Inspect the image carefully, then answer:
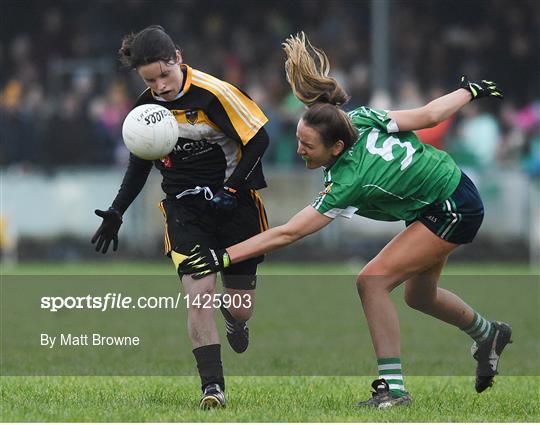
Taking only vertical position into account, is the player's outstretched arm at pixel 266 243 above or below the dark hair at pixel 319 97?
below

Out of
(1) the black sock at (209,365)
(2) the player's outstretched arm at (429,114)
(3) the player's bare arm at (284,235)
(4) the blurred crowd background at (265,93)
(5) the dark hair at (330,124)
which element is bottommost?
(1) the black sock at (209,365)

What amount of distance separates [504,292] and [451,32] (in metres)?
7.94

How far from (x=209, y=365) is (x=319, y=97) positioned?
144 centimetres

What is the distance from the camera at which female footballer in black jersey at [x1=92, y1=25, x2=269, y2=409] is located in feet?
21.5

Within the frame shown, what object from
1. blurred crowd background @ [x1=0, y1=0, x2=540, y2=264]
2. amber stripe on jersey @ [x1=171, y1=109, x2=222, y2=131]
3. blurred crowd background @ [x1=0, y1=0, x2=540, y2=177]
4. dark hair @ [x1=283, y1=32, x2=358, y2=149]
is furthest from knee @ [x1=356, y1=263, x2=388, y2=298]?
blurred crowd background @ [x1=0, y1=0, x2=540, y2=177]

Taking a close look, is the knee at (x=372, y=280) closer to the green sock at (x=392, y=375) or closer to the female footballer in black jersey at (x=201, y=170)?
the green sock at (x=392, y=375)

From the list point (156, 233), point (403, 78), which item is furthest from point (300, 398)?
point (403, 78)

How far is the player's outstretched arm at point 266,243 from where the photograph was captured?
628 centimetres

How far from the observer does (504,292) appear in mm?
13891

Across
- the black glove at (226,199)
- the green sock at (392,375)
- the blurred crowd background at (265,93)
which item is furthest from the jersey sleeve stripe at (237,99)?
the blurred crowd background at (265,93)

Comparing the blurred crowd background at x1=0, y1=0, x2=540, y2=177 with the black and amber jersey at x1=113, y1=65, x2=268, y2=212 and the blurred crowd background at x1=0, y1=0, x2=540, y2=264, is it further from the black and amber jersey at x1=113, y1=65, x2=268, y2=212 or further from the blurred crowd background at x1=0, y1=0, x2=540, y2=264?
the black and amber jersey at x1=113, y1=65, x2=268, y2=212

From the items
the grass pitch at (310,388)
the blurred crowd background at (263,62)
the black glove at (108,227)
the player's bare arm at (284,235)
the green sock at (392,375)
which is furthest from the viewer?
the blurred crowd background at (263,62)

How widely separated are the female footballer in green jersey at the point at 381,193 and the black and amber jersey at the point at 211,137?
1.50 feet

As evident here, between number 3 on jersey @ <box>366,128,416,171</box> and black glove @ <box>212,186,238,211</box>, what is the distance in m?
0.79
